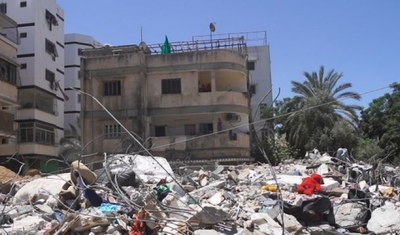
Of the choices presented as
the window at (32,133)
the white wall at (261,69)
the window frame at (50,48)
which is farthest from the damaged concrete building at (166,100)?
the window frame at (50,48)

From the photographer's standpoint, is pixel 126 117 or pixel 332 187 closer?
pixel 332 187

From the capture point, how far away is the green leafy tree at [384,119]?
30.8m

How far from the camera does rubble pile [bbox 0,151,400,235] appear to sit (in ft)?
21.4

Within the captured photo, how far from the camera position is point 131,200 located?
7117 millimetres

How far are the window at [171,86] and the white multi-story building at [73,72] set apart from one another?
16.4 metres

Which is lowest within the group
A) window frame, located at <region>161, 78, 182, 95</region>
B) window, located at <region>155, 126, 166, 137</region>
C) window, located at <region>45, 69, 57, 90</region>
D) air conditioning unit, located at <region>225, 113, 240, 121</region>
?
window, located at <region>155, 126, 166, 137</region>

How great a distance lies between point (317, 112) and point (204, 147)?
Answer: 8.25 m

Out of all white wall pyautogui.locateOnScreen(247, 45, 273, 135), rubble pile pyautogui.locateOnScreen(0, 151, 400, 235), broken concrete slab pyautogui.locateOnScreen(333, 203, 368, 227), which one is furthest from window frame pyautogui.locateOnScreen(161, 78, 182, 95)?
broken concrete slab pyautogui.locateOnScreen(333, 203, 368, 227)

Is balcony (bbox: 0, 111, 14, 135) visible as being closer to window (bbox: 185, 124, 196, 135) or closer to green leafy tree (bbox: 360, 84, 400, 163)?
window (bbox: 185, 124, 196, 135)

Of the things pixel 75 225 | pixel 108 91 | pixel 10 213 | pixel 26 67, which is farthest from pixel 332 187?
pixel 26 67

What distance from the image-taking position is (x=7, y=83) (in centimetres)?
2464

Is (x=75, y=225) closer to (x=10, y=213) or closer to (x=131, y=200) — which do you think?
(x=131, y=200)

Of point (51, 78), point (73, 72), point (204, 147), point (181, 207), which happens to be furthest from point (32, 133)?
point (181, 207)

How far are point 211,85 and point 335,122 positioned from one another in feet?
27.2
